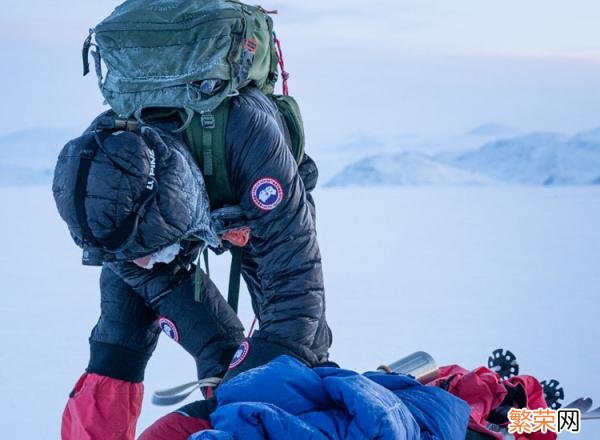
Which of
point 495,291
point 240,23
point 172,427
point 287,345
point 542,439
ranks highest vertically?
point 240,23

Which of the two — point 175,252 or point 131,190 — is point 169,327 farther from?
point 131,190

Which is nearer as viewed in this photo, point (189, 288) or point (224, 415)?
point (224, 415)

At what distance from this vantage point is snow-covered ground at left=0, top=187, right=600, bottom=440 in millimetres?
3359

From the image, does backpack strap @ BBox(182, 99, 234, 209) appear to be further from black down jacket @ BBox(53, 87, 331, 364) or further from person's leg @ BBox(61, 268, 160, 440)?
person's leg @ BBox(61, 268, 160, 440)

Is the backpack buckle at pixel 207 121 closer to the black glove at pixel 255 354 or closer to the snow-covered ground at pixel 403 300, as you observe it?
the black glove at pixel 255 354

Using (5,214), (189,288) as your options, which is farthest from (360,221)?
(189,288)

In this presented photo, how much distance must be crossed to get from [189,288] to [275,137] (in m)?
0.44

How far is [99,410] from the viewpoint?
2.30 m

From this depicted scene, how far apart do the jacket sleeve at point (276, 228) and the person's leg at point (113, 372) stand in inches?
16.8

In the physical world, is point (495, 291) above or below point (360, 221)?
above

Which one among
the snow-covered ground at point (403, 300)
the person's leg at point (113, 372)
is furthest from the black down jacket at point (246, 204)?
the snow-covered ground at point (403, 300)

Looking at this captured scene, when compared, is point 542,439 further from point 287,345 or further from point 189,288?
point 189,288

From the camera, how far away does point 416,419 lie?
1.75 m

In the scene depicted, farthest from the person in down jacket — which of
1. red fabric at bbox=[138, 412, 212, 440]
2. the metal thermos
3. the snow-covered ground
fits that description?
the snow-covered ground
